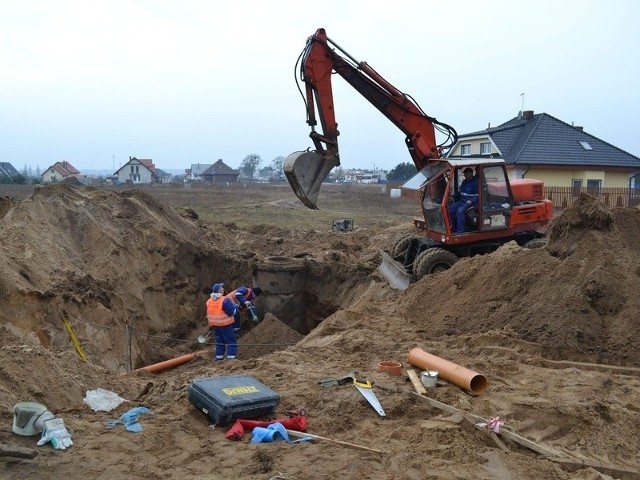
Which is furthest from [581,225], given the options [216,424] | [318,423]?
[216,424]

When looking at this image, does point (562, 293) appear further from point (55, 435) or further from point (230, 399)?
point (55, 435)

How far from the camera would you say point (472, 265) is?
930 cm

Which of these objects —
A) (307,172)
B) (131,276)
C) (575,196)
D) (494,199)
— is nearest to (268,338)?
(307,172)

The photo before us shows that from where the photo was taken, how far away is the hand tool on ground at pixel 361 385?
551 centimetres

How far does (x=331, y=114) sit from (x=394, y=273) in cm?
303

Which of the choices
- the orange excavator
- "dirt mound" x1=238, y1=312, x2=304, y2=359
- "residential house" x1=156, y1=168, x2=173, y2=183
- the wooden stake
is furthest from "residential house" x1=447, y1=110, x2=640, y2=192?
"residential house" x1=156, y1=168, x2=173, y2=183

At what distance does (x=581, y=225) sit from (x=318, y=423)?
4931mm

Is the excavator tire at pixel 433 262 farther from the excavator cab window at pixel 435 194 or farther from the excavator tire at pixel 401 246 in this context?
the excavator tire at pixel 401 246

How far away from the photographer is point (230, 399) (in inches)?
205

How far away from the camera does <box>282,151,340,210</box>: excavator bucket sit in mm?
10297

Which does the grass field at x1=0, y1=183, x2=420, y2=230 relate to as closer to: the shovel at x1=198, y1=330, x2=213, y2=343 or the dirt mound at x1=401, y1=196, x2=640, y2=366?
the shovel at x1=198, y1=330, x2=213, y2=343

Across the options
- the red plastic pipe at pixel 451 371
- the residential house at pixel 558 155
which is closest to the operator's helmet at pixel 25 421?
the red plastic pipe at pixel 451 371

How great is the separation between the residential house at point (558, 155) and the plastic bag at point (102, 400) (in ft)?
73.3

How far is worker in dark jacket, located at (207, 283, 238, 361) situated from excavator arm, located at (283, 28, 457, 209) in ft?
7.37
